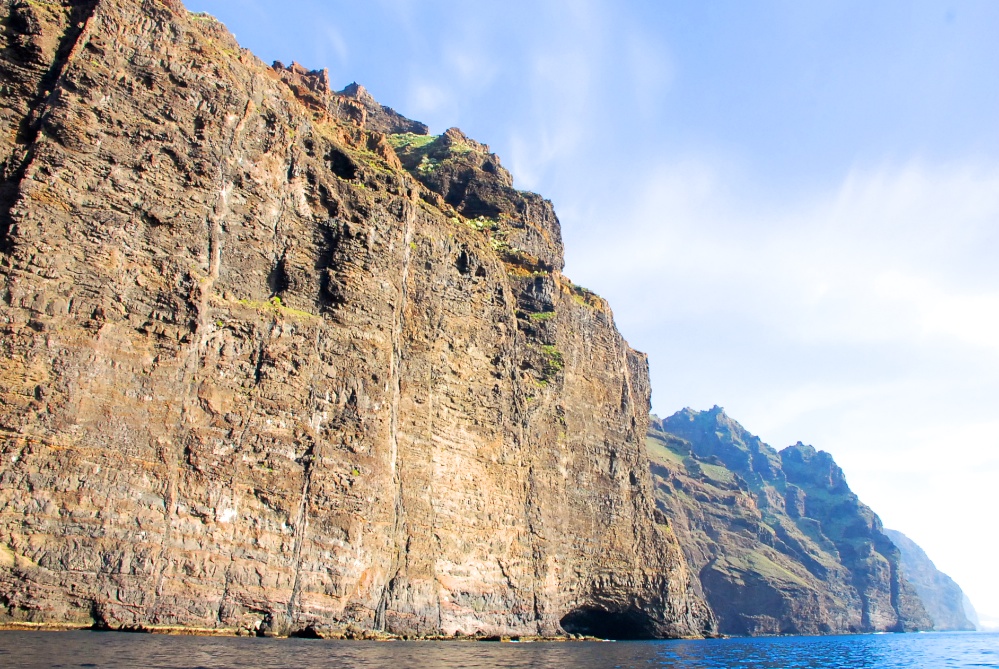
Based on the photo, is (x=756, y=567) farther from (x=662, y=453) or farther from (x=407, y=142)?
(x=407, y=142)

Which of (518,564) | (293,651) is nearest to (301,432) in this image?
(293,651)

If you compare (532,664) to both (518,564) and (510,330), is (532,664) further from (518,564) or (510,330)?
(510,330)

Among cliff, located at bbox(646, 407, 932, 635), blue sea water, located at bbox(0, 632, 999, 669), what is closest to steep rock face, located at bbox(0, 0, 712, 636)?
blue sea water, located at bbox(0, 632, 999, 669)

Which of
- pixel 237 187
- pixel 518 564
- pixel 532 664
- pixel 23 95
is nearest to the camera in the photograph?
pixel 532 664

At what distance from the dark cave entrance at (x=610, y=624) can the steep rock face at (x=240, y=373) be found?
2.50m

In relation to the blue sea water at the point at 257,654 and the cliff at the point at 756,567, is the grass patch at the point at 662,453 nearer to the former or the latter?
the cliff at the point at 756,567

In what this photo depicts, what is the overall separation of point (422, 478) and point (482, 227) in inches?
1204

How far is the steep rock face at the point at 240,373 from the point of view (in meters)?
28.3

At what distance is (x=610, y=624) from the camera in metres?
61.9

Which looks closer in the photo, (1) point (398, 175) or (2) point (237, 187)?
(2) point (237, 187)

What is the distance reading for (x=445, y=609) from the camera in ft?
139

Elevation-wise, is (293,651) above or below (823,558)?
below

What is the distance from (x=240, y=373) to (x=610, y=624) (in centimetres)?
4272

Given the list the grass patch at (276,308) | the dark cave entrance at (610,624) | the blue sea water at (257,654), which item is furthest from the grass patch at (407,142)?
the blue sea water at (257,654)
